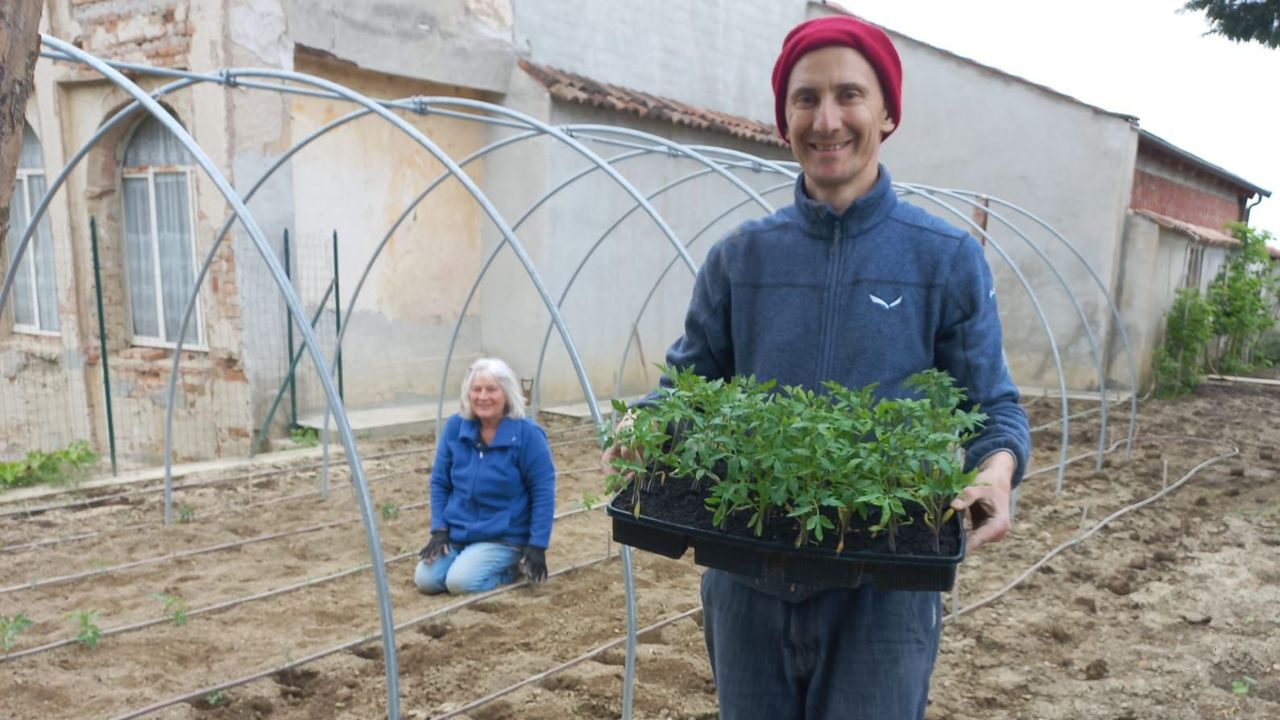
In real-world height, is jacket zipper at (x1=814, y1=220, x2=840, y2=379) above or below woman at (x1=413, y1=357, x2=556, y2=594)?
above

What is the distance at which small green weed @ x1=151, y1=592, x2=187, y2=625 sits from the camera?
360cm

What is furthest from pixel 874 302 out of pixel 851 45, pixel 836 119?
pixel 851 45

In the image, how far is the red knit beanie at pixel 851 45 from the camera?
136 centimetres

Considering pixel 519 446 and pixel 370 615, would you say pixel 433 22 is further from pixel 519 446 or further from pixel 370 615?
pixel 370 615

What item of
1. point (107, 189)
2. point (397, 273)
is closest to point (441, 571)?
point (397, 273)

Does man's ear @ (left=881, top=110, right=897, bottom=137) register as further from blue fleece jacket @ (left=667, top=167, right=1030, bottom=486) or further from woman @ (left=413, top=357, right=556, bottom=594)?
woman @ (left=413, top=357, right=556, bottom=594)

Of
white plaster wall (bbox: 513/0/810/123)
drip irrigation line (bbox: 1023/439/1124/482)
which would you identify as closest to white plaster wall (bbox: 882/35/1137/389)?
white plaster wall (bbox: 513/0/810/123)

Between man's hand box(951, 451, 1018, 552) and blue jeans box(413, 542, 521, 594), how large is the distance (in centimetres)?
305

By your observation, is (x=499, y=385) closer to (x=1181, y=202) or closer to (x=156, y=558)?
(x=156, y=558)

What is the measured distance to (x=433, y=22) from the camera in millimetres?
7848

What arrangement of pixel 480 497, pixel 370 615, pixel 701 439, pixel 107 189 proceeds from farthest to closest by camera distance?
1. pixel 107 189
2. pixel 480 497
3. pixel 370 615
4. pixel 701 439

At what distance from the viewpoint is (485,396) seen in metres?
4.00

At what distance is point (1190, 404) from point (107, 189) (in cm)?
1113

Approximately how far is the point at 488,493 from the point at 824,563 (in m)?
2.99
